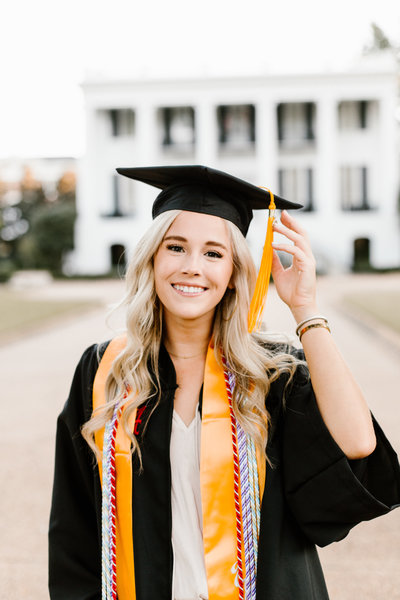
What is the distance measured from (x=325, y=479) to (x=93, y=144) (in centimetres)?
3638

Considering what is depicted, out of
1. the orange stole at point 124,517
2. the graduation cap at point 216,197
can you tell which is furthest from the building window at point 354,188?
the orange stole at point 124,517

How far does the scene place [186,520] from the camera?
6.18 feet

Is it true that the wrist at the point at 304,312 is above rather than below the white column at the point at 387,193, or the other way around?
below

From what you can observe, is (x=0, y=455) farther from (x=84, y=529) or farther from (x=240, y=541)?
(x=240, y=541)

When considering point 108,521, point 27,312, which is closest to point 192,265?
point 108,521

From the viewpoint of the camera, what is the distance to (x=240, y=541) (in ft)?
5.98

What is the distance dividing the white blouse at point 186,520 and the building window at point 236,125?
3664 cm

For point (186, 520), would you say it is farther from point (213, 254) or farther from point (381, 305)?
point (381, 305)

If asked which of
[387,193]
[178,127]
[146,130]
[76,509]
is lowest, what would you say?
[76,509]

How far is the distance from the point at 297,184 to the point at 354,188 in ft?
11.0

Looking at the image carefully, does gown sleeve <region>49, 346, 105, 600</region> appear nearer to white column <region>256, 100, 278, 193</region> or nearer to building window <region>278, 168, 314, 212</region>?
white column <region>256, 100, 278, 193</region>

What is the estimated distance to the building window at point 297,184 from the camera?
36406 millimetres

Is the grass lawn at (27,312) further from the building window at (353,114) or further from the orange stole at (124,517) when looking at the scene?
the building window at (353,114)

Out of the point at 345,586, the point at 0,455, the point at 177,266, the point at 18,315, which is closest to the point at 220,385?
the point at 177,266
